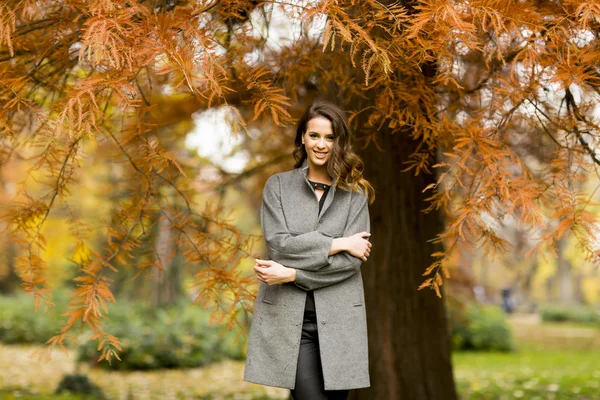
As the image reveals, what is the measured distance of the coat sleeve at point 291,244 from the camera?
2670mm

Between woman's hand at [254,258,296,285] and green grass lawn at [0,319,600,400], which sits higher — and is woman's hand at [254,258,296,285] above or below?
above

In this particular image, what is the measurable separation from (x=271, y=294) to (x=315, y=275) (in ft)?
0.76

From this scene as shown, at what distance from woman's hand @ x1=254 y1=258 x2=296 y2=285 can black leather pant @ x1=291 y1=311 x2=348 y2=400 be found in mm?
217

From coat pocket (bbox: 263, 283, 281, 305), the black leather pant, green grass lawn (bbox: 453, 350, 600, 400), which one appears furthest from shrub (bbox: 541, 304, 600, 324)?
coat pocket (bbox: 263, 283, 281, 305)

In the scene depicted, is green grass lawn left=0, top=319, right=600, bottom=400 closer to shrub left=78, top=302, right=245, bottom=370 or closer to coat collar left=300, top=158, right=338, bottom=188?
shrub left=78, top=302, right=245, bottom=370

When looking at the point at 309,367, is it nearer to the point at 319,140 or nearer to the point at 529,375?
the point at 319,140

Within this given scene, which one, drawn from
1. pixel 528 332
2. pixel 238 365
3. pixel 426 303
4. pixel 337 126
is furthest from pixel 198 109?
pixel 528 332

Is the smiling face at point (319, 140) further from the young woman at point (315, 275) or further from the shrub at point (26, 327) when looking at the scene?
the shrub at point (26, 327)

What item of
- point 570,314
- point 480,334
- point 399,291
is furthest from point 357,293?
point 570,314

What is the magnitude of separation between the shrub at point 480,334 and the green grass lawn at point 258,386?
0.35m

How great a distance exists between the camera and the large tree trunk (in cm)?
435

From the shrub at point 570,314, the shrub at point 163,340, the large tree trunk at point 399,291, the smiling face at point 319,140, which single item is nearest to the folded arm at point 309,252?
the smiling face at point 319,140

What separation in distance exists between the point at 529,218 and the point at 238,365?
31.5 ft

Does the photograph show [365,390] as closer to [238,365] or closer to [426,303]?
[426,303]
